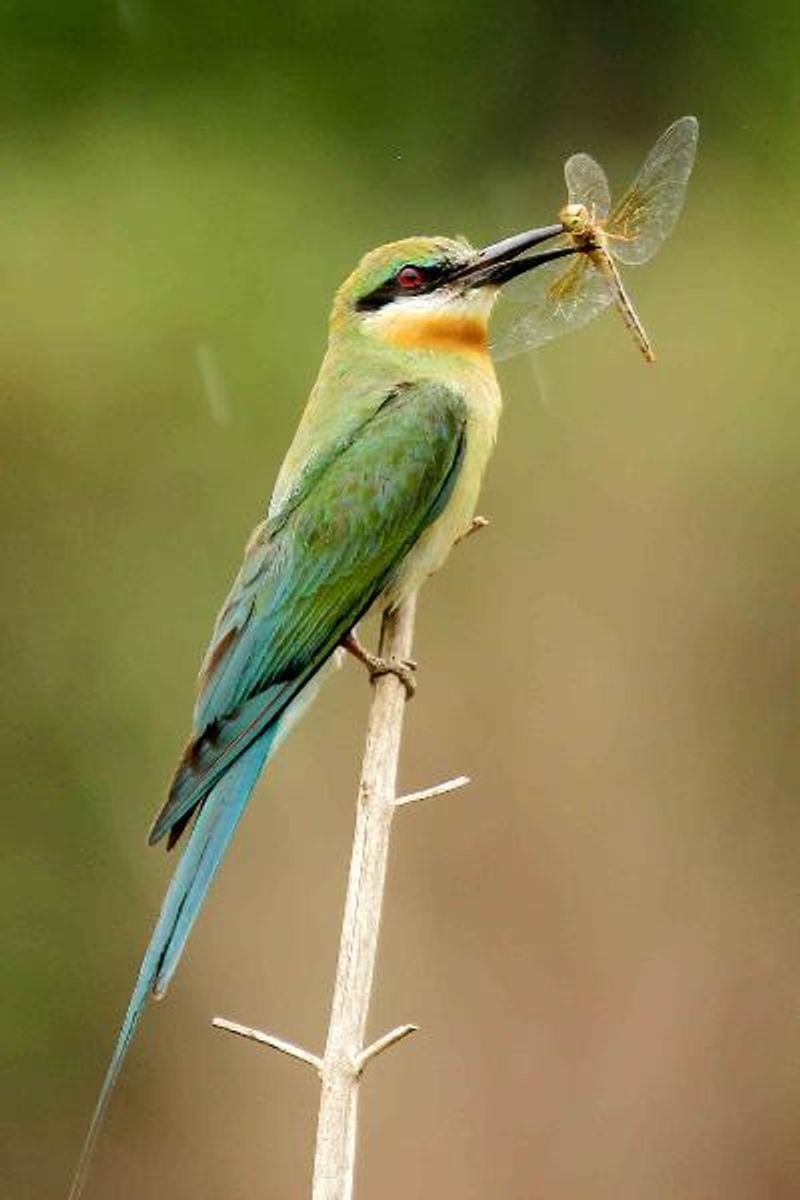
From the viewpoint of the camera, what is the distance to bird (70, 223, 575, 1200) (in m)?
3.08

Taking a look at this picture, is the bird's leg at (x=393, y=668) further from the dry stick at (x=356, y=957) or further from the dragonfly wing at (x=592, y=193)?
the dragonfly wing at (x=592, y=193)

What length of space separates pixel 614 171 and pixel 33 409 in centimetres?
171

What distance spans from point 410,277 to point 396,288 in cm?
3

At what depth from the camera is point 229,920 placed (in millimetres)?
5391

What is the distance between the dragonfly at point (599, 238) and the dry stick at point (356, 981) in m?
0.75

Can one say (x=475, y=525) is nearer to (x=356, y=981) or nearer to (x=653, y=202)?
(x=653, y=202)

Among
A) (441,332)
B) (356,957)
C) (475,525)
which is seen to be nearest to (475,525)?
(475,525)

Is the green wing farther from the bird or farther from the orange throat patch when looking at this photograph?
the orange throat patch

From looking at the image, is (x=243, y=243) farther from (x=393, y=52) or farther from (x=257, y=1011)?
(x=257, y=1011)

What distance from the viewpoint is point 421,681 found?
541cm

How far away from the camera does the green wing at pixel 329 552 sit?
319 cm

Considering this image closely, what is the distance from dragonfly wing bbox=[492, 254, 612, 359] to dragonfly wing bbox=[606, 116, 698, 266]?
0.05m

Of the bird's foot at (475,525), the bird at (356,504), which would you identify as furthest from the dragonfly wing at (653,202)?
the bird's foot at (475,525)

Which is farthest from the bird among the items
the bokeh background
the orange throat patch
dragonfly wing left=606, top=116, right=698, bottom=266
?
the bokeh background
